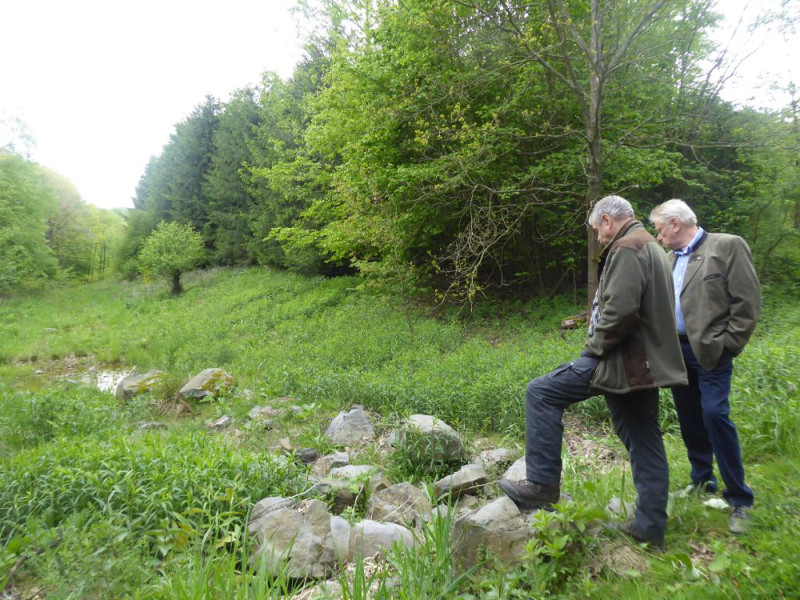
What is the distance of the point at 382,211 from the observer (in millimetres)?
12258

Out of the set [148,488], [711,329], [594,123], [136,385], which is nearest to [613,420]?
[711,329]

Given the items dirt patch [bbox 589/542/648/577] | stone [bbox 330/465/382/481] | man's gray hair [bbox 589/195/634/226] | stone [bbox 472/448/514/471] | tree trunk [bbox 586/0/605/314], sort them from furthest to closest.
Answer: tree trunk [bbox 586/0/605/314] < stone [bbox 472/448/514/471] < stone [bbox 330/465/382/481] < man's gray hair [bbox 589/195/634/226] < dirt patch [bbox 589/542/648/577]

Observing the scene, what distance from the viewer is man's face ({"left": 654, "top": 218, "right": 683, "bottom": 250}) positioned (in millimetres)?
3363

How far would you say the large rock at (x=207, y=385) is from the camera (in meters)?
9.02

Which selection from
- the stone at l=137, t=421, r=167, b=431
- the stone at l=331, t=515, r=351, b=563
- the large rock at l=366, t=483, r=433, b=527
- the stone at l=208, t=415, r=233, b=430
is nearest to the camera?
the stone at l=331, t=515, r=351, b=563

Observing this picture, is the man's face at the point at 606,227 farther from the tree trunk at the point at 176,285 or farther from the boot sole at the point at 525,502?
the tree trunk at the point at 176,285

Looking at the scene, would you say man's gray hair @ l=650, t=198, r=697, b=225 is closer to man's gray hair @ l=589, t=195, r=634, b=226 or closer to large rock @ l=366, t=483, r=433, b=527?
man's gray hair @ l=589, t=195, r=634, b=226

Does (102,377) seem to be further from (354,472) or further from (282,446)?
(354,472)

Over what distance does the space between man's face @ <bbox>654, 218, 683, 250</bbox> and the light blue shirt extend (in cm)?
6

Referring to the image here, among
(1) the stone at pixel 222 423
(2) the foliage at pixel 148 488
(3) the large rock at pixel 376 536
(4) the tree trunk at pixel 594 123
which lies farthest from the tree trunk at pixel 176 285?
(3) the large rock at pixel 376 536

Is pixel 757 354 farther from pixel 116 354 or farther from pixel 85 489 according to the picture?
pixel 116 354

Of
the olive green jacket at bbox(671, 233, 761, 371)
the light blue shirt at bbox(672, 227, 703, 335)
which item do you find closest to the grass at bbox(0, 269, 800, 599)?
the olive green jacket at bbox(671, 233, 761, 371)

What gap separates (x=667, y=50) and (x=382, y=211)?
23.3 ft

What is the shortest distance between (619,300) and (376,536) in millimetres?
2190
